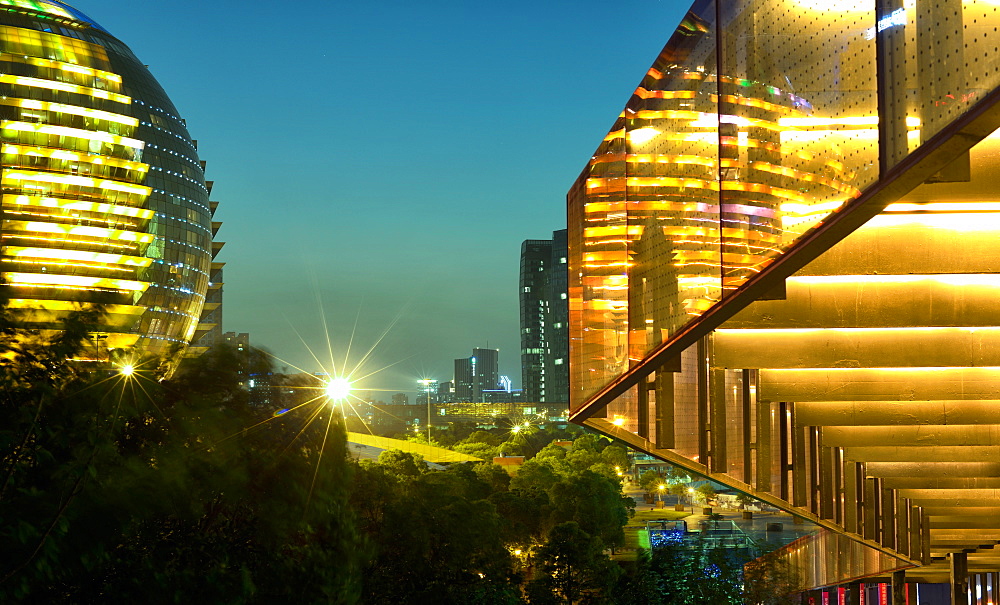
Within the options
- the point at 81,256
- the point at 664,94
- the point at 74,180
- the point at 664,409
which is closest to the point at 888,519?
the point at 664,409

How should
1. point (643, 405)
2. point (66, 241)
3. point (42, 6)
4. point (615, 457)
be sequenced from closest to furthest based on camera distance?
1. point (643, 405)
2. point (66, 241)
3. point (42, 6)
4. point (615, 457)

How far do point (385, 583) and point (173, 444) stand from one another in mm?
12862

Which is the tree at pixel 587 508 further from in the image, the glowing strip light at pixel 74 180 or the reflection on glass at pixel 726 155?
the glowing strip light at pixel 74 180

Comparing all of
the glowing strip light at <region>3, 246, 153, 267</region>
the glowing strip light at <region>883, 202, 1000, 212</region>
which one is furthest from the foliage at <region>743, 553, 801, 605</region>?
the glowing strip light at <region>3, 246, 153, 267</region>

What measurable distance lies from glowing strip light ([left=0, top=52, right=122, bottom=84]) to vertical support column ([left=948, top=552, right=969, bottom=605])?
73463mm

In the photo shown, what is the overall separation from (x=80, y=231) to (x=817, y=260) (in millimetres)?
69974

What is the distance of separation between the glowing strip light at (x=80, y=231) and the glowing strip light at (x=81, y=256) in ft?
4.41

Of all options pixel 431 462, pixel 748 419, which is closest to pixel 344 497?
pixel 748 419

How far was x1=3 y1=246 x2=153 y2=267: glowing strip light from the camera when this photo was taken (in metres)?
67.9

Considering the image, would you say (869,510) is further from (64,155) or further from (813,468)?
(64,155)

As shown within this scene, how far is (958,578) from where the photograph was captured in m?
24.2

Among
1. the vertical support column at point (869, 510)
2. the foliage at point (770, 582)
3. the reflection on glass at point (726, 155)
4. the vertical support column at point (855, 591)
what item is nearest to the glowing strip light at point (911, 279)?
the reflection on glass at point (726, 155)

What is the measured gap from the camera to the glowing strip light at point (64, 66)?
243ft

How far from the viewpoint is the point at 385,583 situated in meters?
22.6
